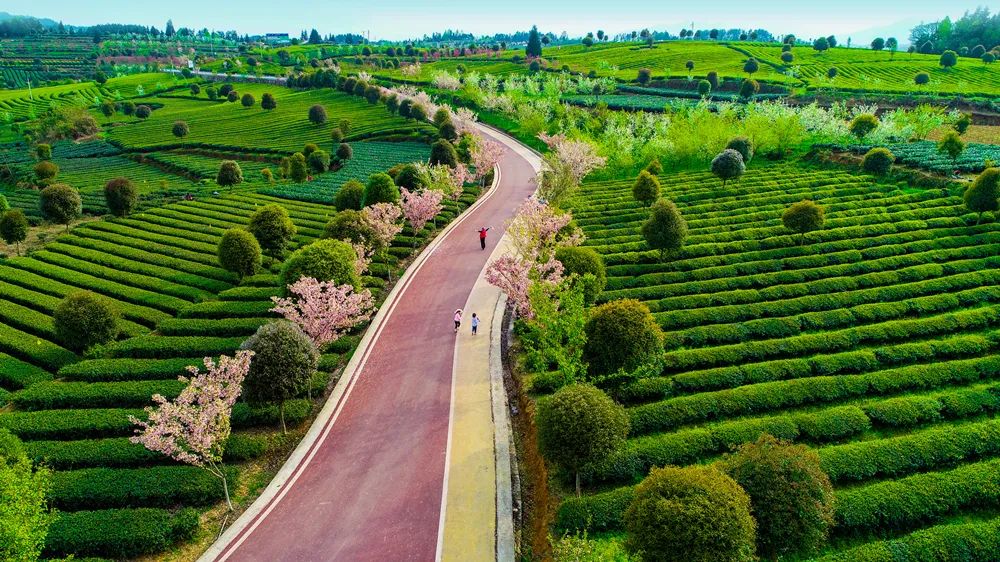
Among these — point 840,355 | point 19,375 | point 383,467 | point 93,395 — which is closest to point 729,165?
point 840,355

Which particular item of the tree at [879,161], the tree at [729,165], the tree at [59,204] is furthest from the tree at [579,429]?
the tree at [59,204]

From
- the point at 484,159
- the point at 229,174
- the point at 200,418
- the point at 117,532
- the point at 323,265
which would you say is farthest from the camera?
the point at 229,174

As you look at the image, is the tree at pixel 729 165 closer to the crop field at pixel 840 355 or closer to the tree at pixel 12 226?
the crop field at pixel 840 355

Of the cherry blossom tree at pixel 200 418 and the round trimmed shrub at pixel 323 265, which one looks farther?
the round trimmed shrub at pixel 323 265

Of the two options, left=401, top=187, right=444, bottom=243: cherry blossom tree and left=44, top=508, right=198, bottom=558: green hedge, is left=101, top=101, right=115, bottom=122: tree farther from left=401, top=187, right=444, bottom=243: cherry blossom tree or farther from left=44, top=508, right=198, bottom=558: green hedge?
left=44, top=508, right=198, bottom=558: green hedge

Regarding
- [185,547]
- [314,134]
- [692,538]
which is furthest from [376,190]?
[314,134]

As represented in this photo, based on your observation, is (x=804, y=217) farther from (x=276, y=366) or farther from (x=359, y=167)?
(x=359, y=167)

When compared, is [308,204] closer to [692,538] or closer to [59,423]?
[59,423]

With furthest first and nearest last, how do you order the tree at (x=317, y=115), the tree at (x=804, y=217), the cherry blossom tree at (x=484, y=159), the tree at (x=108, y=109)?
the tree at (x=108, y=109) → the tree at (x=317, y=115) → the cherry blossom tree at (x=484, y=159) → the tree at (x=804, y=217)
